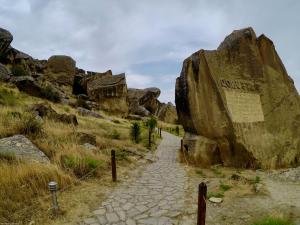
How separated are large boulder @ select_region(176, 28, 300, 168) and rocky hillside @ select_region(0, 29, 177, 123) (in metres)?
22.1

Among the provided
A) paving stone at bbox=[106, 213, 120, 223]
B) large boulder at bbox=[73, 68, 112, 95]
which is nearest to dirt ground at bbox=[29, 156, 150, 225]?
paving stone at bbox=[106, 213, 120, 223]

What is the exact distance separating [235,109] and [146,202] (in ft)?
18.9

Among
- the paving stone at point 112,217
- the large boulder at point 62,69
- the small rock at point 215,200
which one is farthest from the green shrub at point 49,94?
the small rock at point 215,200

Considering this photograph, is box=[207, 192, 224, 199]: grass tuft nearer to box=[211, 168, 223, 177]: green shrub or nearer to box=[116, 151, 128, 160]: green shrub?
box=[211, 168, 223, 177]: green shrub

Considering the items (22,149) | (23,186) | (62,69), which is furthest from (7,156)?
(62,69)

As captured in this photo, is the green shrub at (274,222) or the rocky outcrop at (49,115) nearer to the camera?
the green shrub at (274,222)

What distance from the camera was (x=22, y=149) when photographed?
9.16 m

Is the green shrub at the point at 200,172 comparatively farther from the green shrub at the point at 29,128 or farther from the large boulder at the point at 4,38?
the large boulder at the point at 4,38

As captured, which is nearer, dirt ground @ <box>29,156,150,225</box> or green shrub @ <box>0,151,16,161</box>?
dirt ground @ <box>29,156,150,225</box>

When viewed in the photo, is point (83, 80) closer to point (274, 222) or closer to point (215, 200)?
point (215, 200)

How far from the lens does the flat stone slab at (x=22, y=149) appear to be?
851 cm

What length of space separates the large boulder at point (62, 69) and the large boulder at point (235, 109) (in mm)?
36928

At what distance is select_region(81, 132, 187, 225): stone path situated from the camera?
5.90 metres

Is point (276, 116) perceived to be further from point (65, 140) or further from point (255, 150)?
point (65, 140)
